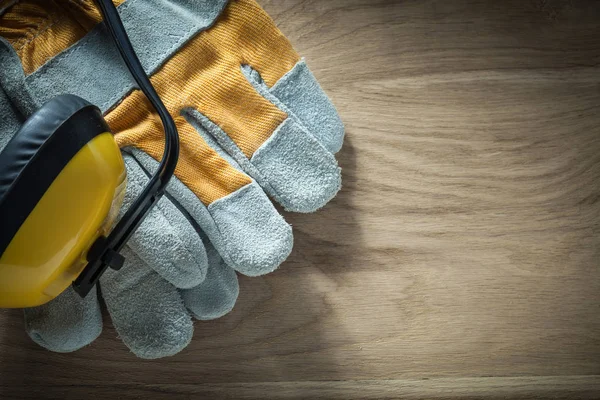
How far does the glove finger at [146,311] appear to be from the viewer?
57cm

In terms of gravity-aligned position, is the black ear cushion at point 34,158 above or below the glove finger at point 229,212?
above

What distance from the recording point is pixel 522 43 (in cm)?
64

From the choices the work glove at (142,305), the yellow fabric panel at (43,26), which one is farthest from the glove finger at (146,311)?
the yellow fabric panel at (43,26)

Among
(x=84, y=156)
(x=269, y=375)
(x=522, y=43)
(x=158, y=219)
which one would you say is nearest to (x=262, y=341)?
(x=269, y=375)

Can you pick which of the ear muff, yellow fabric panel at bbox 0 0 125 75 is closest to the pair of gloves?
yellow fabric panel at bbox 0 0 125 75

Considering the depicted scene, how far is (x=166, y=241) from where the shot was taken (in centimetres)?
54

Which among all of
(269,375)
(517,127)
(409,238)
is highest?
(517,127)

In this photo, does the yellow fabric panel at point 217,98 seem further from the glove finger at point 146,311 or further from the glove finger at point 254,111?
the glove finger at point 146,311

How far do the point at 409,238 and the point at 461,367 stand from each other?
0.53 feet

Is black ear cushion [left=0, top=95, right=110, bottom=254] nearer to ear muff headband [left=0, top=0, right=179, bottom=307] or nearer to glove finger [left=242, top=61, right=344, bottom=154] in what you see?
ear muff headband [left=0, top=0, right=179, bottom=307]

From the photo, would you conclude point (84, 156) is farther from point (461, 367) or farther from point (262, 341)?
point (461, 367)

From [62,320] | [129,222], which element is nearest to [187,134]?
[129,222]

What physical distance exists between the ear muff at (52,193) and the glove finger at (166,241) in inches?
3.2

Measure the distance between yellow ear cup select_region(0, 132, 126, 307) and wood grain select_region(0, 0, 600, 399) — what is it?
0.66 ft
